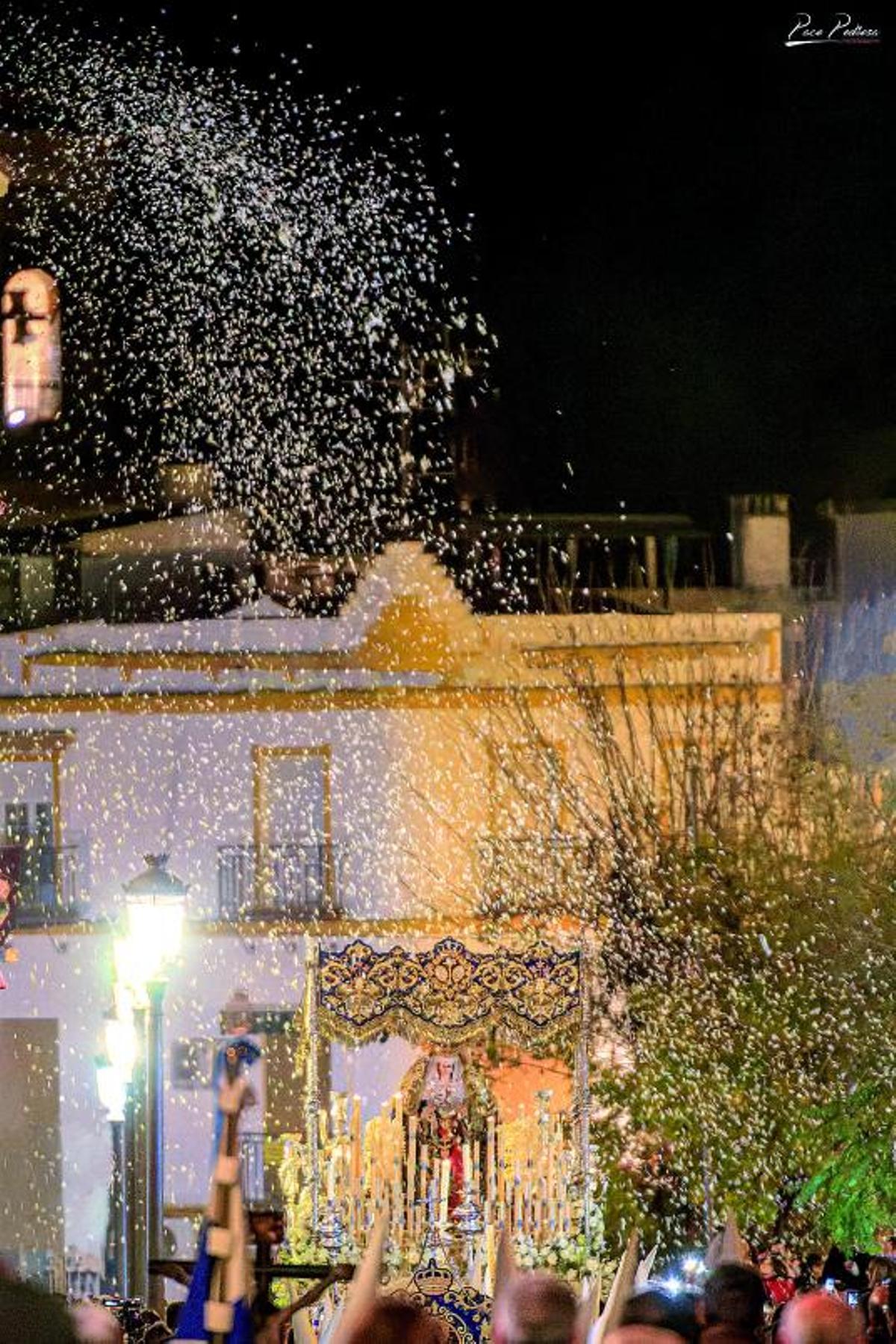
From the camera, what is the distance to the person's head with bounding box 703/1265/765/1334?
275 inches

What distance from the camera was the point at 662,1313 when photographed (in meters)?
6.96

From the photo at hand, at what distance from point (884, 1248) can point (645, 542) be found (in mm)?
17708

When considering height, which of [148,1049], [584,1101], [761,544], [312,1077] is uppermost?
[761,544]

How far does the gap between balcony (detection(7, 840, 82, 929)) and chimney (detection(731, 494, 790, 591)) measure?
900 centimetres

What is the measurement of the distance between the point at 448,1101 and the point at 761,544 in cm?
1699

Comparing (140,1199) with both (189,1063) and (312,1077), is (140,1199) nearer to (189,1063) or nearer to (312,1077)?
(312,1077)

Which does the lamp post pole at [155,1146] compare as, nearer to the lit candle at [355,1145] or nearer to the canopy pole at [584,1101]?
the lit candle at [355,1145]

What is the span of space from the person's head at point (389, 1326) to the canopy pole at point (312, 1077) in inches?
292

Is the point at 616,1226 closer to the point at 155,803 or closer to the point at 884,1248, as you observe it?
the point at 884,1248

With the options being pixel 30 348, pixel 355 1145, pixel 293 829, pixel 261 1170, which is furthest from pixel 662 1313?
pixel 293 829

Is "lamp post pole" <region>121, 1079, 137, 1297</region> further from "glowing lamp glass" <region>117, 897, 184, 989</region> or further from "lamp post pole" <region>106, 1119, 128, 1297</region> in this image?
"glowing lamp glass" <region>117, 897, 184, 989</region>

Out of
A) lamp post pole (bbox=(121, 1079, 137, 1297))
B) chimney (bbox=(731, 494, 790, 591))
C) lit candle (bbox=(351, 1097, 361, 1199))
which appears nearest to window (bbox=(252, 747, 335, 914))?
chimney (bbox=(731, 494, 790, 591))

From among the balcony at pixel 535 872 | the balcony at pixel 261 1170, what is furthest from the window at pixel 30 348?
the balcony at pixel 261 1170

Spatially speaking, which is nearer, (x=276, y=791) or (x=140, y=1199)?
(x=140, y=1199)
